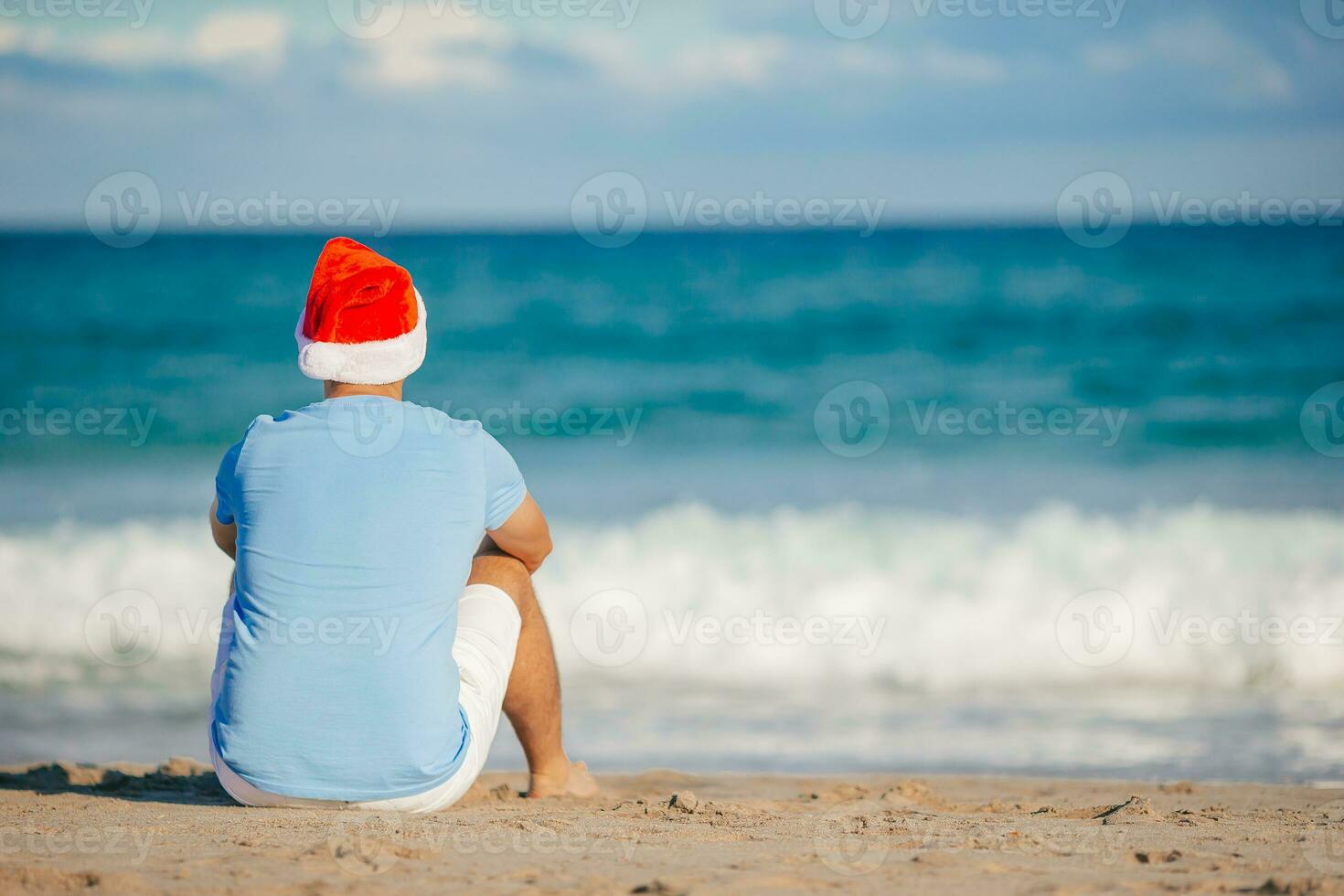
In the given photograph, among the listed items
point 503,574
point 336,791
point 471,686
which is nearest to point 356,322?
point 503,574

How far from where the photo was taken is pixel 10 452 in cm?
1016

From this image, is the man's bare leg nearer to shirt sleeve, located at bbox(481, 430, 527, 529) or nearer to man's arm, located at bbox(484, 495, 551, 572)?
man's arm, located at bbox(484, 495, 551, 572)

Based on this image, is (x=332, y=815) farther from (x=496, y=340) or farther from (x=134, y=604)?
(x=496, y=340)

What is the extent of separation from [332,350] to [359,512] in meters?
0.40

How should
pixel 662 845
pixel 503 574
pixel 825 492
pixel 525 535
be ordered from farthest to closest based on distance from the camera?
pixel 825 492
pixel 503 574
pixel 525 535
pixel 662 845

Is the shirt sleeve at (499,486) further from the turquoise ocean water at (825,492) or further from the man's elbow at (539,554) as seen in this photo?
the turquoise ocean water at (825,492)

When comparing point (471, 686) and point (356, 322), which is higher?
point (356, 322)

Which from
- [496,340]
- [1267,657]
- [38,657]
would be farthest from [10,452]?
[1267,657]

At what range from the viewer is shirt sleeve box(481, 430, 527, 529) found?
262cm

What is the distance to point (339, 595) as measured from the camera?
240cm

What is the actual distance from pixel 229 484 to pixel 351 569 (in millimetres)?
330

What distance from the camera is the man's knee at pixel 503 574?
297 centimetres

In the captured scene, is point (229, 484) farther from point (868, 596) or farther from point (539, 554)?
point (868, 596)

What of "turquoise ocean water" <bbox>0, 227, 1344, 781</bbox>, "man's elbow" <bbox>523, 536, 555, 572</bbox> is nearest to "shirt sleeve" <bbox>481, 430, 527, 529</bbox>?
"man's elbow" <bbox>523, 536, 555, 572</bbox>
